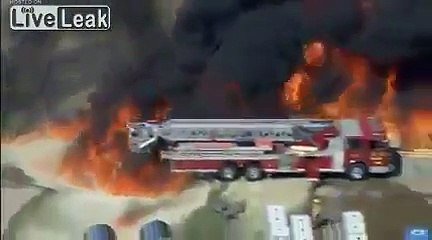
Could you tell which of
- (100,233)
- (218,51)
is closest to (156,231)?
(100,233)

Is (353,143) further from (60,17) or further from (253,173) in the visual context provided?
(60,17)

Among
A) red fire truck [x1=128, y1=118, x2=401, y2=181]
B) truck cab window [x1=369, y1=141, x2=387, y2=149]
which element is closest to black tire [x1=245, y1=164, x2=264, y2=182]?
red fire truck [x1=128, y1=118, x2=401, y2=181]

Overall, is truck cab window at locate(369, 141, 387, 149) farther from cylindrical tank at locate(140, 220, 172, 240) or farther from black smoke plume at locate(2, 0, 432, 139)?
cylindrical tank at locate(140, 220, 172, 240)

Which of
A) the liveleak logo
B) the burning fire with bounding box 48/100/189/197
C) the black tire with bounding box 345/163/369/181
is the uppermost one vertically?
the liveleak logo

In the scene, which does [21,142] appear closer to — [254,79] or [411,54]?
[254,79]

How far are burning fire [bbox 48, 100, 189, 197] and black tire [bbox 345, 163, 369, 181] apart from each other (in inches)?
6.1

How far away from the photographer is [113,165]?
0.75 metres

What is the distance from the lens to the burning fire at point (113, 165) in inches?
29.3

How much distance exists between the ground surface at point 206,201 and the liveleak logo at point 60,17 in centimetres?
11

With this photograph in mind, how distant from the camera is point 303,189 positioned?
29.3 inches

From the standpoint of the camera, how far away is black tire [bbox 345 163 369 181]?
741 millimetres

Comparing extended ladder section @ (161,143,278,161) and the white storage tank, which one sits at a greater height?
extended ladder section @ (161,143,278,161)

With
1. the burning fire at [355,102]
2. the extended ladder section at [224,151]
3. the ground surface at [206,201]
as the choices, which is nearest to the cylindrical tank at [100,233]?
the ground surface at [206,201]

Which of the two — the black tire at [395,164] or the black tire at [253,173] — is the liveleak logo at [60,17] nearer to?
the black tire at [253,173]
